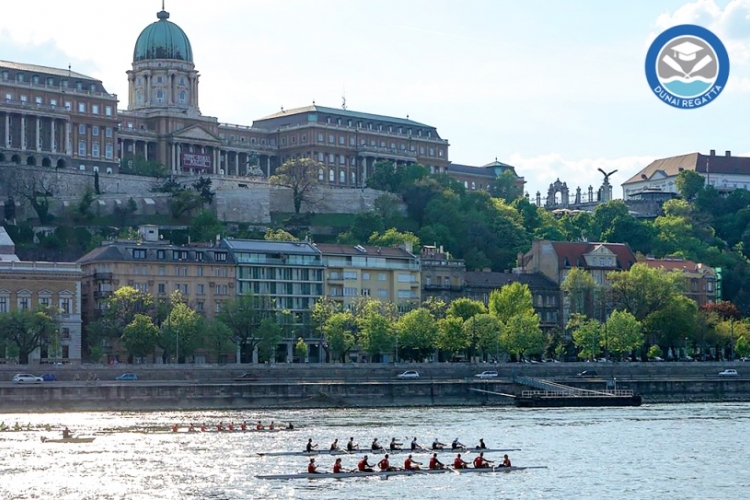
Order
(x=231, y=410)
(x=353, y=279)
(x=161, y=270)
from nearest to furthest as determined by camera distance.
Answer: (x=231, y=410) < (x=161, y=270) < (x=353, y=279)

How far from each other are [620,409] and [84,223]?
6488 cm

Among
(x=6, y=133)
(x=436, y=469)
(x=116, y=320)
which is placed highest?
(x=6, y=133)

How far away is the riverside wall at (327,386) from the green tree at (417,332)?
891 centimetres

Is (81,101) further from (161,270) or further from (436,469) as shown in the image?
(436,469)

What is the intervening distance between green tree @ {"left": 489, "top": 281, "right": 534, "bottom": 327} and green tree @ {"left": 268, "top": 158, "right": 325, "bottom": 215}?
120 ft

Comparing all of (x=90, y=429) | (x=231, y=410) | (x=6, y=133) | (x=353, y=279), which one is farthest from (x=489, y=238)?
(x=90, y=429)

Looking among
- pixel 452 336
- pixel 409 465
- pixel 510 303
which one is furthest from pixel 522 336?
pixel 409 465

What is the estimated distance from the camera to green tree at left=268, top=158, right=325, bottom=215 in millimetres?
187337

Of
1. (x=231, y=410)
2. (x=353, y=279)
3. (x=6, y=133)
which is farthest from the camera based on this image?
(x=6, y=133)

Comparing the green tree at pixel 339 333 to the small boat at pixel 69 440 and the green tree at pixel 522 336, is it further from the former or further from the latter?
the small boat at pixel 69 440

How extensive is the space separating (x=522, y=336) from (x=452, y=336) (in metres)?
5.67

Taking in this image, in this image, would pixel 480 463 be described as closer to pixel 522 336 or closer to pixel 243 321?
pixel 243 321

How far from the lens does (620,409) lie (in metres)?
120

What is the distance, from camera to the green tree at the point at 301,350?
145 meters
